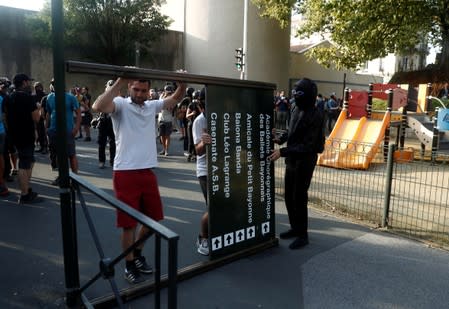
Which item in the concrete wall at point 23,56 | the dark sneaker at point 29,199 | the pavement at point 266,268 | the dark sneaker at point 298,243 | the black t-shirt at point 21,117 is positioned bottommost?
the pavement at point 266,268

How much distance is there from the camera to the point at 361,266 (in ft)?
13.5

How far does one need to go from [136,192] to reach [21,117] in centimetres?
347

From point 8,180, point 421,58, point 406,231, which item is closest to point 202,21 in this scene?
point 8,180

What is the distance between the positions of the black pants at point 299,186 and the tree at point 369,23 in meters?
12.2

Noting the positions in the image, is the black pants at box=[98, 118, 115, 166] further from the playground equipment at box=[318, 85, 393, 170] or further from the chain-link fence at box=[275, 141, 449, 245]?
the playground equipment at box=[318, 85, 393, 170]

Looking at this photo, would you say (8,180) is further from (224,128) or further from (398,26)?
(398,26)

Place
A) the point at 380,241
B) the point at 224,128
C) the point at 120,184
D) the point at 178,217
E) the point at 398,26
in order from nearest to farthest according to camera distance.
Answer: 1. the point at 120,184
2. the point at 224,128
3. the point at 380,241
4. the point at 178,217
5. the point at 398,26

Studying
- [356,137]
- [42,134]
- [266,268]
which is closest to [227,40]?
[356,137]

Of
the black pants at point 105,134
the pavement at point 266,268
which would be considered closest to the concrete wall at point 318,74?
the black pants at point 105,134

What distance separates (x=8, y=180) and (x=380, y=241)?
624cm

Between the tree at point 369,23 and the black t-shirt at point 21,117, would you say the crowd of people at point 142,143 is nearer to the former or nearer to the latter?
the black t-shirt at point 21,117

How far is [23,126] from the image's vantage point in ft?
19.5

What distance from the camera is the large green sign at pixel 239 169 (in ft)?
12.3

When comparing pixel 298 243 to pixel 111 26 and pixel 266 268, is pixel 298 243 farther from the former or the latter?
pixel 111 26
